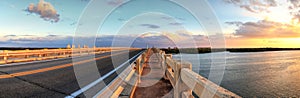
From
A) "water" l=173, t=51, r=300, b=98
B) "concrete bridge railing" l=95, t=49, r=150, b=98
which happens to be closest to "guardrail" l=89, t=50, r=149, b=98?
"concrete bridge railing" l=95, t=49, r=150, b=98

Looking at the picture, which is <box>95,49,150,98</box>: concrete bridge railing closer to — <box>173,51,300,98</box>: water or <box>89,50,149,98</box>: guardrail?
<box>89,50,149,98</box>: guardrail

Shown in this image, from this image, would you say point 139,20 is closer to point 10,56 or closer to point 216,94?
point 10,56

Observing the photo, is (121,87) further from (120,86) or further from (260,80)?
(260,80)

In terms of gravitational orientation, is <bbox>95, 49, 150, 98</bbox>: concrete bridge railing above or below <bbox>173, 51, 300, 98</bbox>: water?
above

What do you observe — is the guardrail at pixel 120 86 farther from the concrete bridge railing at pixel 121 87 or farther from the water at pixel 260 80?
the water at pixel 260 80

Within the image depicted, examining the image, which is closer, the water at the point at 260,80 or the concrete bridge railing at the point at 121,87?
the concrete bridge railing at the point at 121,87

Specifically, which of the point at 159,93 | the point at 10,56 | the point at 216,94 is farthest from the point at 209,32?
the point at 10,56

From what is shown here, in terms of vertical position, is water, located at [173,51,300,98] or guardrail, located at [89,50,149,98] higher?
guardrail, located at [89,50,149,98]

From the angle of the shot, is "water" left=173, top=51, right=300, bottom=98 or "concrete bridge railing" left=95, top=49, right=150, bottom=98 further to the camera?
"water" left=173, top=51, right=300, bottom=98

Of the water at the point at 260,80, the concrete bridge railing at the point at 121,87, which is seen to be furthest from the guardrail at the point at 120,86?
the water at the point at 260,80

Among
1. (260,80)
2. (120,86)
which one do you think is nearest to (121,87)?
(120,86)

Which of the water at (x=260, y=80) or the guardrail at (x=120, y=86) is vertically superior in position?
the guardrail at (x=120, y=86)

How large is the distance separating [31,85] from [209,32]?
844cm

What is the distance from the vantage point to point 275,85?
1739 centimetres
